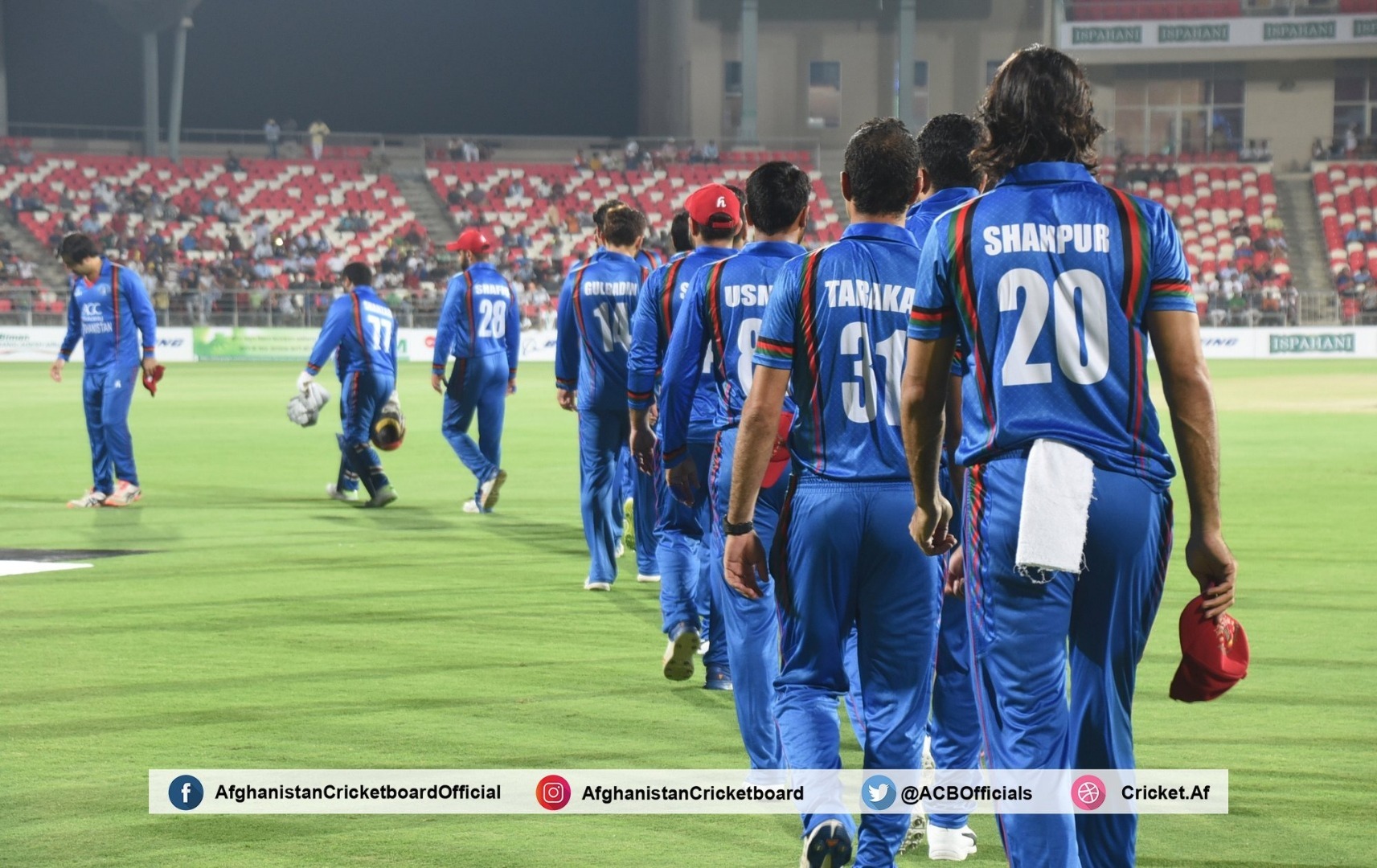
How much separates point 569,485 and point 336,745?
395 inches

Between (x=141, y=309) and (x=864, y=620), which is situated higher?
(x=141, y=309)

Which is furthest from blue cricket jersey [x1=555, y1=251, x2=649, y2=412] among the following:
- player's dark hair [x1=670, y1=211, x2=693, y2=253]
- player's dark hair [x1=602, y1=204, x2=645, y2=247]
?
player's dark hair [x1=670, y1=211, x2=693, y2=253]

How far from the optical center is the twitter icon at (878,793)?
4461 mm

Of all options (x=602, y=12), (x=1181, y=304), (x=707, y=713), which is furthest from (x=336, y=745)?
(x=602, y=12)

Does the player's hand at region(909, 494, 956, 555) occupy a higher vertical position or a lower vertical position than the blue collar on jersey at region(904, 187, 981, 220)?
lower

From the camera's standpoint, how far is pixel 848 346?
15.2 feet

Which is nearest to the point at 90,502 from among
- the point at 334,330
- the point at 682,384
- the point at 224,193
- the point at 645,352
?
the point at 334,330

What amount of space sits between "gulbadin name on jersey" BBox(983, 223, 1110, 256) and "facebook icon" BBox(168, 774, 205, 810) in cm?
342

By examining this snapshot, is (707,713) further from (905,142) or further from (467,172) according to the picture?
(467,172)

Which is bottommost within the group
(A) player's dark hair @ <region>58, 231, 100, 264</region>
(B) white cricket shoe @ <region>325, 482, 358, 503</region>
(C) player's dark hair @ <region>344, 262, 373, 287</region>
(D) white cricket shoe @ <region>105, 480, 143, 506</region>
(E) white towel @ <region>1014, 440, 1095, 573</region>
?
(B) white cricket shoe @ <region>325, 482, 358, 503</region>

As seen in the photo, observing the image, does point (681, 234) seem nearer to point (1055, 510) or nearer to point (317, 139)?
point (1055, 510)

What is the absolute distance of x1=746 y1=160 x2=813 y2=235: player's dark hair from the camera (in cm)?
552

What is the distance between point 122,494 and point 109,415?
845mm

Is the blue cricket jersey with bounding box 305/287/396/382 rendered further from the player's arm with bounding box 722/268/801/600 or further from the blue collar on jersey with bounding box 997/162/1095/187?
the blue collar on jersey with bounding box 997/162/1095/187
